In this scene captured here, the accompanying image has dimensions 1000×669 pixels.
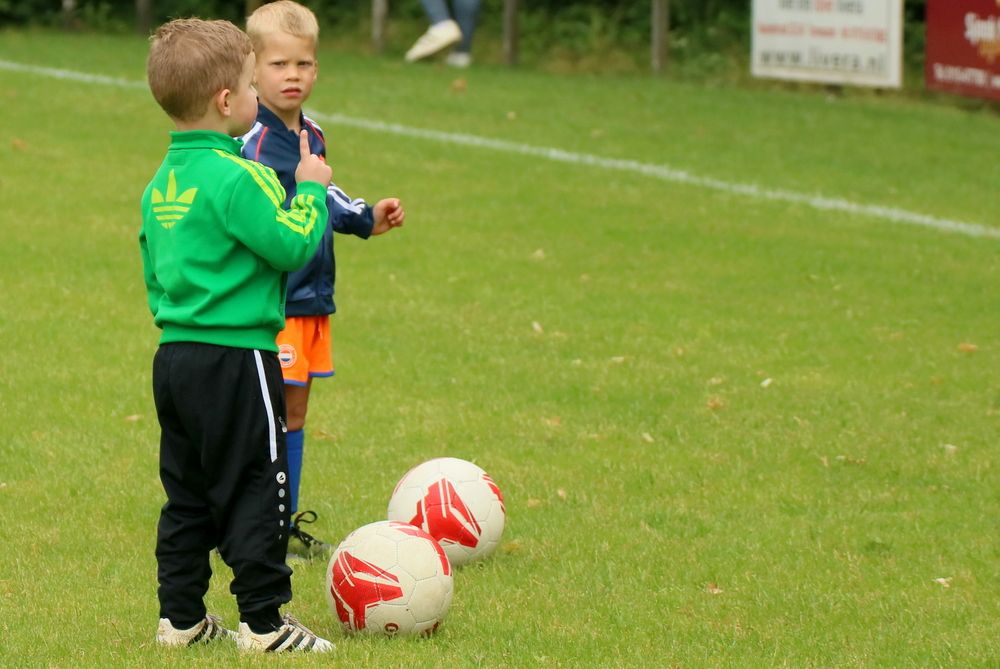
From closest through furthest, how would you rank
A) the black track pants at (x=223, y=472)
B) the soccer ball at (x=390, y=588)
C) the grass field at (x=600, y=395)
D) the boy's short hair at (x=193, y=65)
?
the boy's short hair at (x=193, y=65)
the black track pants at (x=223, y=472)
the soccer ball at (x=390, y=588)
the grass field at (x=600, y=395)

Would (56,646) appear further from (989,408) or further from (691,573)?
(989,408)

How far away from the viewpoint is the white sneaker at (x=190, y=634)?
4547mm

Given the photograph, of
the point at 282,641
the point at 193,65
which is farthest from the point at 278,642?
the point at 193,65

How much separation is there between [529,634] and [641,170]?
379 inches

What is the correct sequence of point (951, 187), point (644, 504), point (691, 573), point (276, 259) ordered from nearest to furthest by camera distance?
point (276, 259) < point (691, 573) < point (644, 504) < point (951, 187)

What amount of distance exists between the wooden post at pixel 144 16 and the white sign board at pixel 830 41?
9250mm

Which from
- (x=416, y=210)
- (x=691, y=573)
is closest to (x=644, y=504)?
(x=691, y=573)

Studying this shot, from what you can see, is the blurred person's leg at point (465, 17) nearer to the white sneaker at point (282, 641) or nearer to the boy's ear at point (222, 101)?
the boy's ear at point (222, 101)

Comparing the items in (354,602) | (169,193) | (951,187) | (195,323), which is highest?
(169,193)

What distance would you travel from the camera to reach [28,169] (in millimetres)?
13062

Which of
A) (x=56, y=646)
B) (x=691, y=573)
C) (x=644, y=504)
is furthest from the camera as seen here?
(x=644, y=504)

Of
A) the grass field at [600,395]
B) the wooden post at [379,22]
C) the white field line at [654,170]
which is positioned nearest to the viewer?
the grass field at [600,395]

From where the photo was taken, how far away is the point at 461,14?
20250 mm

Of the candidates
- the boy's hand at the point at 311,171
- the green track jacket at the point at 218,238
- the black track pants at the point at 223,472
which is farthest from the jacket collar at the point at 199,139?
the black track pants at the point at 223,472
